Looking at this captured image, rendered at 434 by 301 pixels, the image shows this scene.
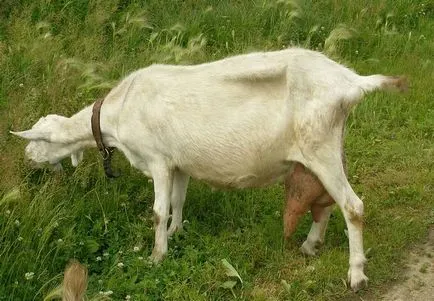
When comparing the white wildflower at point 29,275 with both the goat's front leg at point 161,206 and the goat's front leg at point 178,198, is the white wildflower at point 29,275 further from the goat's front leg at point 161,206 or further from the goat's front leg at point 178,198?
the goat's front leg at point 178,198

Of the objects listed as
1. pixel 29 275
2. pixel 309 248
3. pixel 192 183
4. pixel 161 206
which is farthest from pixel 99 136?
pixel 309 248

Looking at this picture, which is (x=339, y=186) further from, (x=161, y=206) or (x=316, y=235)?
(x=161, y=206)

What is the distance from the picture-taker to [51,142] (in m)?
6.25

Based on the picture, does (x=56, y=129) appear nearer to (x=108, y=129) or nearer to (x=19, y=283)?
(x=108, y=129)

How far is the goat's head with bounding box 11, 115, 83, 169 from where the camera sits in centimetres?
618

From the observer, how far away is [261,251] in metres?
5.85

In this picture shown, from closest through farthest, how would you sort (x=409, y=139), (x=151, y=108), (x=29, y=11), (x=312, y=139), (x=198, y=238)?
(x=312, y=139) → (x=151, y=108) → (x=198, y=238) → (x=409, y=139) → (x=29, y=11)

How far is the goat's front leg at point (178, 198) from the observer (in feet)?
20.3

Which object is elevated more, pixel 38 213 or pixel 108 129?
pixel 108 129

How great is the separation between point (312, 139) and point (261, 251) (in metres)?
1.17

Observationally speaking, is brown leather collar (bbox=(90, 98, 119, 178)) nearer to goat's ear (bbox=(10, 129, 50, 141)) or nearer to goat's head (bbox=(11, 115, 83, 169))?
goat's head (bbox=(11, 115, 83, 169))

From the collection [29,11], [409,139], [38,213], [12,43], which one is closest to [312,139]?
[38,213]

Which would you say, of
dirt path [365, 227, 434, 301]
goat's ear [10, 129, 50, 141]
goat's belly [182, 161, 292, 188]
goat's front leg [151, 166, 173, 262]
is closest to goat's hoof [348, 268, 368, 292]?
dirt path [365, 227, 434, 301]

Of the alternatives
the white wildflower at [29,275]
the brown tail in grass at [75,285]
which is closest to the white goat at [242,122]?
the white wildflower at [29,275]
